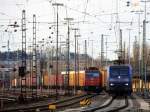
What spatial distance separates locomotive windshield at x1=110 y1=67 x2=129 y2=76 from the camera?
5341 centimetres

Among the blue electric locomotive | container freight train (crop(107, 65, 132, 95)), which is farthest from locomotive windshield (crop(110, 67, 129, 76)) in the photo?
the blue electric locomotive

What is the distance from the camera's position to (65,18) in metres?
61.8

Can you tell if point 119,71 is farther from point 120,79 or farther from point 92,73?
point 92,73

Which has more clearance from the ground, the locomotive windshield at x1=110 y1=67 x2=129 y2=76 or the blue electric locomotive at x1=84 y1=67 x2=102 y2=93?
the locomotive windshield at x1=110 y1=67 x2=129 y2=76

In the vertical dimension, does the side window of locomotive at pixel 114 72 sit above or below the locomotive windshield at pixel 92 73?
above

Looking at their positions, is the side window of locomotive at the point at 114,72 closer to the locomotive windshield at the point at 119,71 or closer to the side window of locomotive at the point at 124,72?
the locomotive windshield at the point at 119,71

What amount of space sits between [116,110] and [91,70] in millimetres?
35143

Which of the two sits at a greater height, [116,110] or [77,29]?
[77,29]

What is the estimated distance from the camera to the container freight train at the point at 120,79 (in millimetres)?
53375

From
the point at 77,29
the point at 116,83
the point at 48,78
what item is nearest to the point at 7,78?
the point at 48,78

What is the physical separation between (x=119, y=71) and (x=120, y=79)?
0.88 metres

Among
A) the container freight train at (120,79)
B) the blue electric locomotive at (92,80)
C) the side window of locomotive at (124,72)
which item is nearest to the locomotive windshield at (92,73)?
the blue electric locomotive at (92,80)

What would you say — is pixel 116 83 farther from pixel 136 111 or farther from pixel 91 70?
pixel 136 111

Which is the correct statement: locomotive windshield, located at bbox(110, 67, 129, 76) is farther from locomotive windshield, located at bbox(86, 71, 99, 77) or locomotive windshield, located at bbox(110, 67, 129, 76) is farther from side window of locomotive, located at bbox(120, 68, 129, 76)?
locomotive windshield, located at bbox(86, 71, 99, 77)
